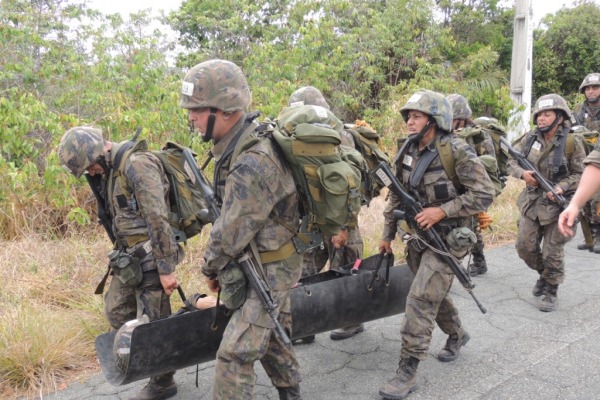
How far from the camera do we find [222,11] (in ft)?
42.7

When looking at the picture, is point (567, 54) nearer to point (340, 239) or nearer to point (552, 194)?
Result: point (552, 194)

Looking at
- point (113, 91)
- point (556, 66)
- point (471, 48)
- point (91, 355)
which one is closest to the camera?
point (91, 355)

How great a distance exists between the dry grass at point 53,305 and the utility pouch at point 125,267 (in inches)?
39.4

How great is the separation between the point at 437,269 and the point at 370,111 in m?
7.79

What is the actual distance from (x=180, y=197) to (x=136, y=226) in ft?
1.14

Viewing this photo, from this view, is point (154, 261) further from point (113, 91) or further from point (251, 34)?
point (251, 34)

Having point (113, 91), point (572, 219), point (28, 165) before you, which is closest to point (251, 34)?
point (113, 91)

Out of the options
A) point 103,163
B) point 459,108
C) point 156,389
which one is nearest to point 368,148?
point 459,108

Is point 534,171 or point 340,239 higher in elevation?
point 534,171

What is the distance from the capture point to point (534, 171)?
525 centimetres

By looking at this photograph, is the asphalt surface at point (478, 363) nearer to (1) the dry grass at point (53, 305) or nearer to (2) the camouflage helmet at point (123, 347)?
(1) the dry grass at point (53, 305)

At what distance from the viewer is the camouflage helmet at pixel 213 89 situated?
2805mm

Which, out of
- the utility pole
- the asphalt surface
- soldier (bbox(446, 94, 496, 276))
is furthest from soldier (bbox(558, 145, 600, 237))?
the utility pole

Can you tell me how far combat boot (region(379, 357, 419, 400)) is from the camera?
3.46 m
